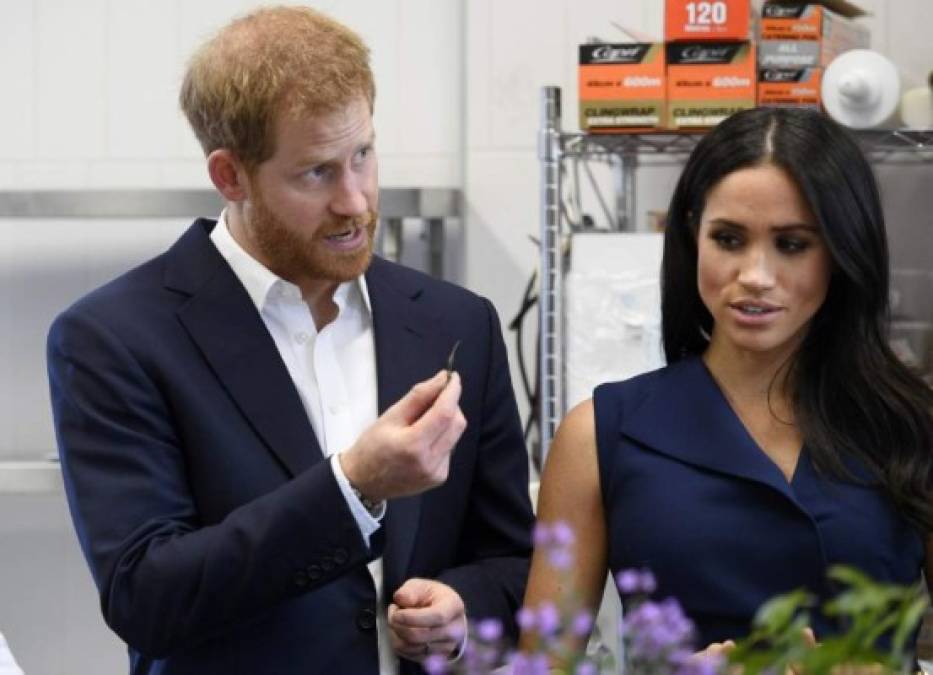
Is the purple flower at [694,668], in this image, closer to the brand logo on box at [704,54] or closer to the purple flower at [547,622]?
the purple flower at [547,622]

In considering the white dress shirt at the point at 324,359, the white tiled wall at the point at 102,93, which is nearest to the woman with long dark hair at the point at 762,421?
the white dress shirt at the point at 324,359

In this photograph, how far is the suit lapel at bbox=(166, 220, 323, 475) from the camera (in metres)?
1.57

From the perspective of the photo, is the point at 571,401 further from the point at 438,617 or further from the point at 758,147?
the point at 438,617

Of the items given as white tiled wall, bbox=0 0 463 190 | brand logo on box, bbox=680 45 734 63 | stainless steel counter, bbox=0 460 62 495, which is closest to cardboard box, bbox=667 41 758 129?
brand logo on box, bbox=680 45 734 63

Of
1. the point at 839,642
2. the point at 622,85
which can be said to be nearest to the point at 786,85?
the point at 622,85

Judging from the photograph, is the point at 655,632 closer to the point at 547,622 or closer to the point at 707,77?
the point at 547,622

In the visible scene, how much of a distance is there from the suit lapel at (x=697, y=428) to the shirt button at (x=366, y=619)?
0.33 m

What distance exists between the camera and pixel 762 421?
5.64ft

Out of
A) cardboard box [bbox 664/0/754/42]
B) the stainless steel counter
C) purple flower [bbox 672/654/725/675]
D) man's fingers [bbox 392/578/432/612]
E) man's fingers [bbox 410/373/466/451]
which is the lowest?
the stainless steel counter

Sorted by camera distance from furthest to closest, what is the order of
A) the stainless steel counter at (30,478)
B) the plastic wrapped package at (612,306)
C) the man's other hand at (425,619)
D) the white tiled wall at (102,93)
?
the white tiled wall at (102,93) < the stainless steel counter at (30,478) < the plastic wrapped package at (612,306) < the man's other hand at (425,619)

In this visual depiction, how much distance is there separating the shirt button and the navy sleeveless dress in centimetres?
27

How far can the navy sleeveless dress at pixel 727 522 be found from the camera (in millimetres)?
1612

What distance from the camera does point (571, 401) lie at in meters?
2.68

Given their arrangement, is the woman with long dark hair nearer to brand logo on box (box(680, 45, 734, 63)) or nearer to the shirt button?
the shirt button
